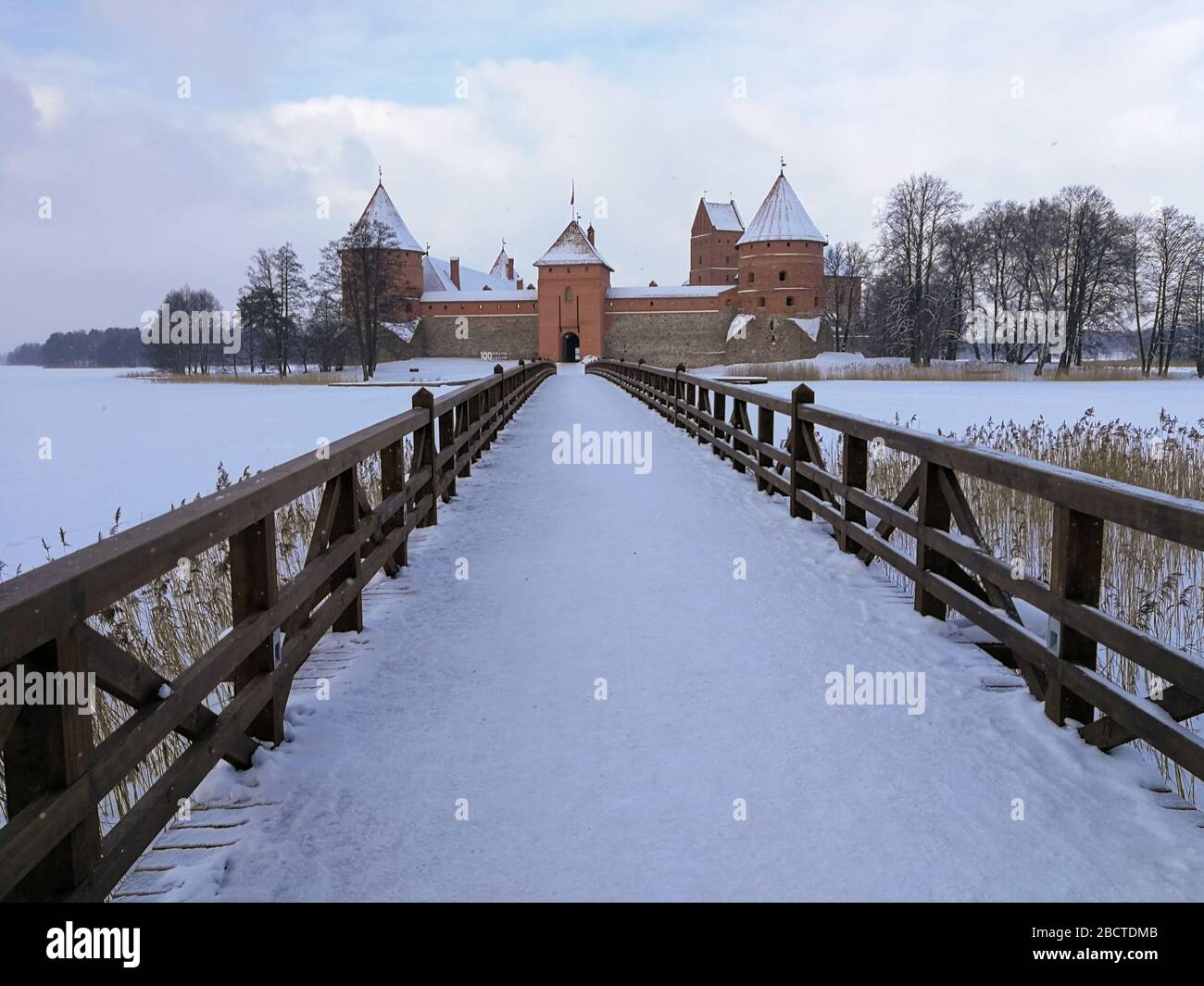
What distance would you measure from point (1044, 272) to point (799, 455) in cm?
5320

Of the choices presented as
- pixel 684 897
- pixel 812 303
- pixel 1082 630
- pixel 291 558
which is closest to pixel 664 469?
pixel 291 558

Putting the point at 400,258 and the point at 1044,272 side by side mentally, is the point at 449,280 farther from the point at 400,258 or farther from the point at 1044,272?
the point at 1044,272

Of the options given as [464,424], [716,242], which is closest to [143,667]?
[464,424]

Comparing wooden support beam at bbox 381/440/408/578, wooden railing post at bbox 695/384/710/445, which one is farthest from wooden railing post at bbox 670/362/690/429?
wooden support beam at bbox 381/440/408/578

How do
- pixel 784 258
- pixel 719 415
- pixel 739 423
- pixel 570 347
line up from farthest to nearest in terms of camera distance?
pixel 570 347 < pixel 784 258 < pixel 719 415 < pixel 739 423

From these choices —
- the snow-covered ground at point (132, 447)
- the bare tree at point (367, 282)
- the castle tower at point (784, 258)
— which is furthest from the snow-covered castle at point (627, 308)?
the snow-covered ground at point (132, 447)

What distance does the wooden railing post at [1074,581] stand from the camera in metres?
3.36

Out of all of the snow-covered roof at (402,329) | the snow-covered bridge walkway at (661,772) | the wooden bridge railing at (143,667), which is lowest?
the snow-covered bridge walkway at (661,772)

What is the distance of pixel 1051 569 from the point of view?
3.48 meters

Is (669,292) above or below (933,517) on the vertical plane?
above

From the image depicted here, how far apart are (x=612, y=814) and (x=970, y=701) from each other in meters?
1.78

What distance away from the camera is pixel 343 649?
4.55m

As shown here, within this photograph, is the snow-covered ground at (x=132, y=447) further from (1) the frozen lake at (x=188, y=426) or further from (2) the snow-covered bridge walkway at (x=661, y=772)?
(2) the snow-covered bridge walkway at (x=661, y=772)

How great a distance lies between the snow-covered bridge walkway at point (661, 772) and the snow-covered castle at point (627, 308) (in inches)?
2413
